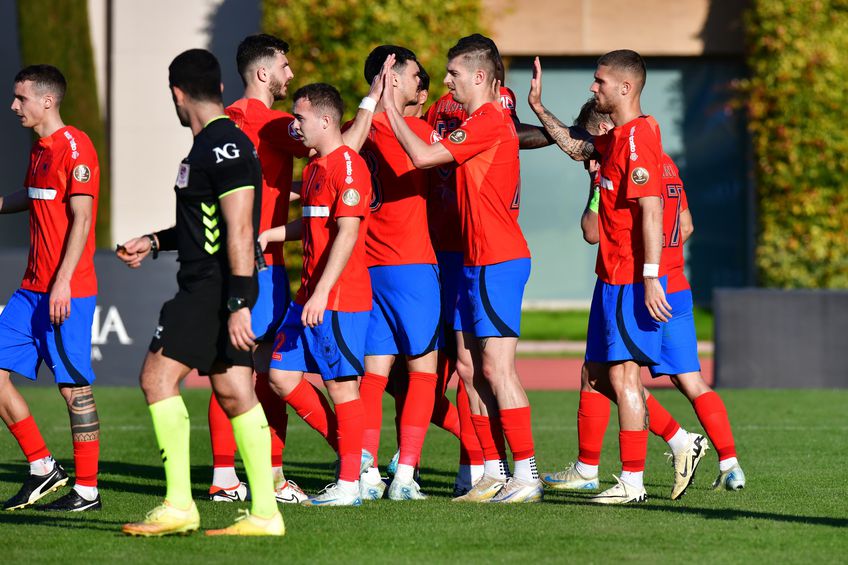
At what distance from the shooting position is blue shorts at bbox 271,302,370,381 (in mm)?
6871

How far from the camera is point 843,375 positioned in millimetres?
14000

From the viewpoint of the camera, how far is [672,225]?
7215 mm

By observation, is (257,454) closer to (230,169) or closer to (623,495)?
→ (230,169)

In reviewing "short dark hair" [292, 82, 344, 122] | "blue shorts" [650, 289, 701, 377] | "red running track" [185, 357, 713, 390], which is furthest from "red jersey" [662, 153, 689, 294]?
"red running track" [185, 357, 713, 390]

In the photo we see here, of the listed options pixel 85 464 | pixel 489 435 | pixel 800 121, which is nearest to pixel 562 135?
pixel 489 435

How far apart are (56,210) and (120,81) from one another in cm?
1683

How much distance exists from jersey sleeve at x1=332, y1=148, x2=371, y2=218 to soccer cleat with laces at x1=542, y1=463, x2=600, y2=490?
2104mm

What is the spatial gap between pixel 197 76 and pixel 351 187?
123cm

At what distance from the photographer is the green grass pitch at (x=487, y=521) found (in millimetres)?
5535

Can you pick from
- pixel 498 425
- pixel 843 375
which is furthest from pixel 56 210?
pixel 843 375

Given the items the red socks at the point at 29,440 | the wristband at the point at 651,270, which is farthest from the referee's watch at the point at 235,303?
the wristband at the point at 651,270

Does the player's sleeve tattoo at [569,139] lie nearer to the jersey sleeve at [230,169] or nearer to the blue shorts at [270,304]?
the blue shorts at [270,304]

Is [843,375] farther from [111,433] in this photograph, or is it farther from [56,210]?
[56,210]

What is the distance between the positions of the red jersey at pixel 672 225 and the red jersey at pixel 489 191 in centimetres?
77
